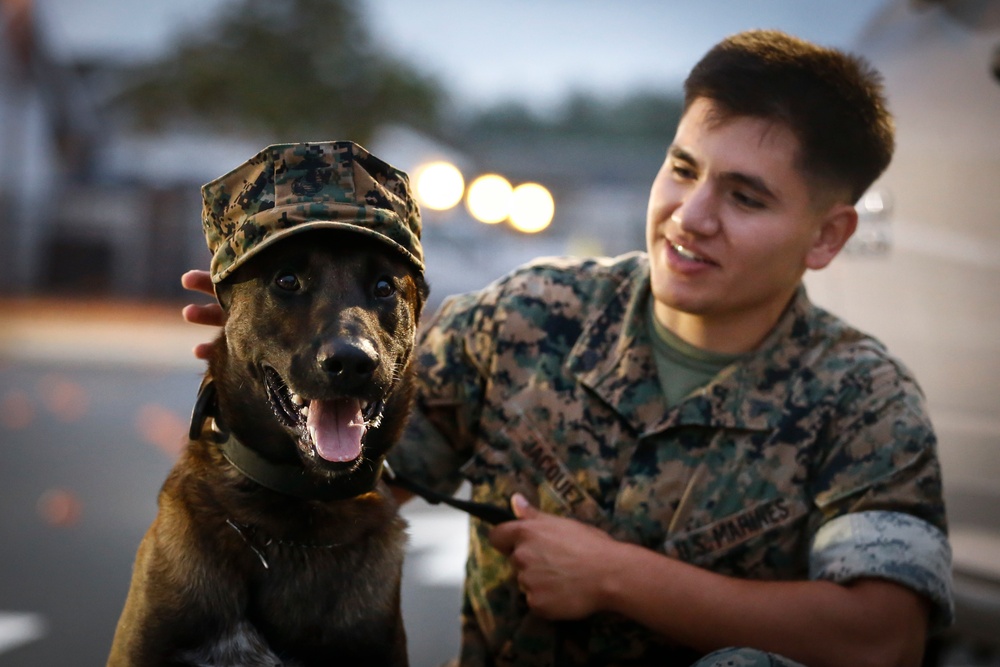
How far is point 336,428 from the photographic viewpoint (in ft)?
6.73

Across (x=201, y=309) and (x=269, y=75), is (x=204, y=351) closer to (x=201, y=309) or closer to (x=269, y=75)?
(x=201, y=309)

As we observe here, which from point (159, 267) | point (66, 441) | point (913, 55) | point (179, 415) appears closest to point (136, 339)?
point (179, 415)

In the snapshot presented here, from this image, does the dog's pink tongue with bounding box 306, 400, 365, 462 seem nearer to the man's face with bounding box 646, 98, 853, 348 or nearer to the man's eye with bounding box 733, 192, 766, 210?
the man's face with bounding box 646, 98, 853, 348

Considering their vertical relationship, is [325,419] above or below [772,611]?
above

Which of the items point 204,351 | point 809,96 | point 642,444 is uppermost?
point 809,96

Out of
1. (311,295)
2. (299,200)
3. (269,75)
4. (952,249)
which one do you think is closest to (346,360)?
(311,295)

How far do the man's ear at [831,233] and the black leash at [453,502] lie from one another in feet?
3.21

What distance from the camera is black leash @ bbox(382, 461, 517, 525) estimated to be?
2.45 m

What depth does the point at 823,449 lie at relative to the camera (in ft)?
8.39

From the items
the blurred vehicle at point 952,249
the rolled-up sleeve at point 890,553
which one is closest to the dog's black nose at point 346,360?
the rolled-up sleeve at point 890,553

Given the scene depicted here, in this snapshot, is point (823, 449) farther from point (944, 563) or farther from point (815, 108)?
point (815, 108)

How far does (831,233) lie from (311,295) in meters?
1.37

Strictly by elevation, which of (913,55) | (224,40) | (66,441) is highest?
(224,40)

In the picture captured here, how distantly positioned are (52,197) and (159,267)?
387 cm
